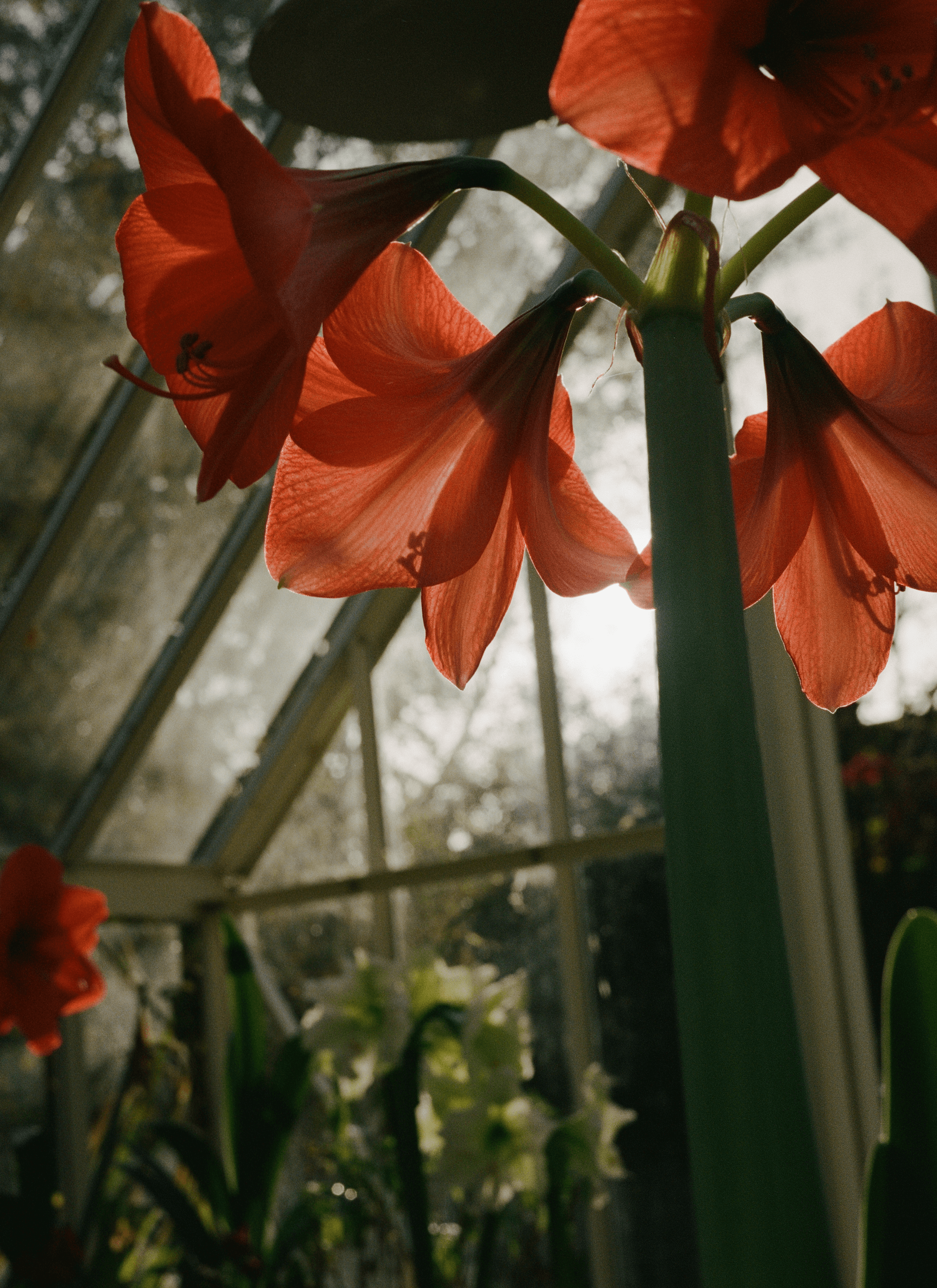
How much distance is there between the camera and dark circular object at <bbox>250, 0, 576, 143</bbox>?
0.58 meters

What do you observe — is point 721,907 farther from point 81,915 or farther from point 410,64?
point 81,915

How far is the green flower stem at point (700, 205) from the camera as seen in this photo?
251 millimetres

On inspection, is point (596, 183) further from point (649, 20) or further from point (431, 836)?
point (649, 20)

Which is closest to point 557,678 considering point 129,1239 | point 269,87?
point 129,1239

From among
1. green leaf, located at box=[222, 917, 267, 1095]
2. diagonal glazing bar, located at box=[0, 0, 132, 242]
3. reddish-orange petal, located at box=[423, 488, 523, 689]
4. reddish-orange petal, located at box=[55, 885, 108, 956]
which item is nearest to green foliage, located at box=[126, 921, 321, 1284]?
green leaf, located at box=[222, 917, 267, 1095]

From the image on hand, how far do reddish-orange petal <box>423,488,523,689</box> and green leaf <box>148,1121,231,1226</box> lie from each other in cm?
246

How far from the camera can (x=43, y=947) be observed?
1230 millimetres

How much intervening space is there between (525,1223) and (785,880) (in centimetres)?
122

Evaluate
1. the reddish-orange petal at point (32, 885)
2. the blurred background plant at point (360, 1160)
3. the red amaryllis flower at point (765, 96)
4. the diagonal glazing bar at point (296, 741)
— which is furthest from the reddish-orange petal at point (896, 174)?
the diagonal glazing bar at point (296, 741)

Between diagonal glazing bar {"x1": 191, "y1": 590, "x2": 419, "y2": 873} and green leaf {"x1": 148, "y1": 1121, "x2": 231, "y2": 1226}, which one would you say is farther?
diagonal glazing bar {"x1": 191, "y1": 590, "x2": 419, "y2": 873}

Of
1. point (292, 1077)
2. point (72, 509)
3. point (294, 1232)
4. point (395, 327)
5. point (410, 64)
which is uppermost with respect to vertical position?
point (72, 509)

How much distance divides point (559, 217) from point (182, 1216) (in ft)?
8.19

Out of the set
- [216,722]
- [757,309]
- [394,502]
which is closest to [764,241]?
[757,309]

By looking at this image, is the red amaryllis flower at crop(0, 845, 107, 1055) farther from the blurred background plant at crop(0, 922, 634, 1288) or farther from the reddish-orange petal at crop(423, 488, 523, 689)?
the reddish-orange petal at crop(423, 488, 523, 689)
